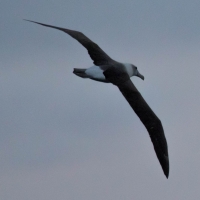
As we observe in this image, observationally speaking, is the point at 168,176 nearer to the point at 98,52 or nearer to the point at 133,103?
the point at 133,103

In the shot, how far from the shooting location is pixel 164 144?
37.5 m

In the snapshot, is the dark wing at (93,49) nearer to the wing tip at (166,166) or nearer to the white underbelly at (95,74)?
the white underbelly at (95,74)

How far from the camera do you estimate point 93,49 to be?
3962 cm

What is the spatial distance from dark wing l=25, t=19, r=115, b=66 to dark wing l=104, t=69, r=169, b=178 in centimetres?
122

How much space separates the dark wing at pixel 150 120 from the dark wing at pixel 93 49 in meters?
1.22

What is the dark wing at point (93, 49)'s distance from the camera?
39000 mm

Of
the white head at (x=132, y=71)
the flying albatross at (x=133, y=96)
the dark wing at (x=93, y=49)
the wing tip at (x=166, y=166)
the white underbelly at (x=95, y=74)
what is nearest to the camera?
the wing tip at (x=166, y=166)

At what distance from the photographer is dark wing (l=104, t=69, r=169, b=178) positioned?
3738cm

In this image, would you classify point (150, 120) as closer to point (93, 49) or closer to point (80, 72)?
point (80, 72)

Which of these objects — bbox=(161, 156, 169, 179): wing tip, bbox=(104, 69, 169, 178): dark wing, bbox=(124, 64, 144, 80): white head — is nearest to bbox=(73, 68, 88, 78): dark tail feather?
bbox=(104, 69, 169, 178): dark wing

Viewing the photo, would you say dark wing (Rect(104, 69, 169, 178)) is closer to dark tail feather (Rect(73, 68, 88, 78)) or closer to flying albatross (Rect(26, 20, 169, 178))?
flying albatross (Rect(26, 20, 169, 178))

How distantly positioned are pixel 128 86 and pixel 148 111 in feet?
3.70

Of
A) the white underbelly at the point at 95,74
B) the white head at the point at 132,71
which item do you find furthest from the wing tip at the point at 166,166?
the white head at the point at 132,71

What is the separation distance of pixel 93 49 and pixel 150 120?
3683 millimetres
